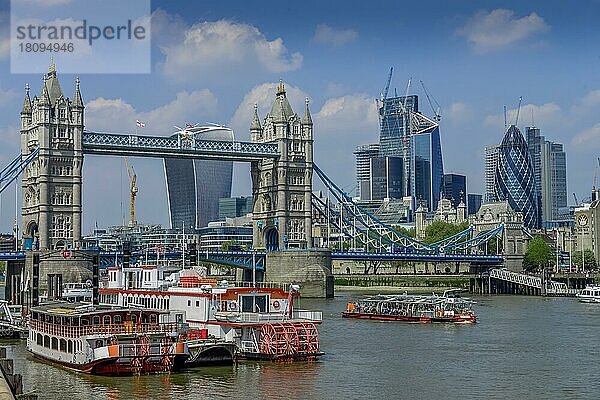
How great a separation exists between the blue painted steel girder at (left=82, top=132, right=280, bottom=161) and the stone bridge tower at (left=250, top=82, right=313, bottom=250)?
1.98 meters

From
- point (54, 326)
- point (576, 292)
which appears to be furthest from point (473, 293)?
point (54, 326)

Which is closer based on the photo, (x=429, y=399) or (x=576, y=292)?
(x=429, y=399)

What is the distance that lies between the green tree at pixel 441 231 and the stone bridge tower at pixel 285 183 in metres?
54.2

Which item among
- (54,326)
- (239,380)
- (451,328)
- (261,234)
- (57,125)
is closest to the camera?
(239,380)

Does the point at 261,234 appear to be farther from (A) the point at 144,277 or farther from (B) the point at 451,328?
(A) the point at 144,277

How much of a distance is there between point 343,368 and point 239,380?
20.0 ft

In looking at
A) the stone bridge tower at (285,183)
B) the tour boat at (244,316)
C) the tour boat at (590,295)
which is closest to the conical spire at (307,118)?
the stone bridge tower at (285,183)

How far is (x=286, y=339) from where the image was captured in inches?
1836

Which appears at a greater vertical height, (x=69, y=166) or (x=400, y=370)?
(x=69, y=166)

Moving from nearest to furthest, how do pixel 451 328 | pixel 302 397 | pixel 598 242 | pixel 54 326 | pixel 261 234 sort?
pixel 302 397 → pixel 54 326 → pixel 451 328 → pixel 261 234 → pixel 598 242

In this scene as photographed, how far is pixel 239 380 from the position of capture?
42188 millimetres

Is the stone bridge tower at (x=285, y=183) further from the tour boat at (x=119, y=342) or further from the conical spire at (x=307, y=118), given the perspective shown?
the tour boat at (x=119, y=342)

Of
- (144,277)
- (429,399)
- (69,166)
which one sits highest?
(69,166)

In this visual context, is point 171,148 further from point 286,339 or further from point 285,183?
point 286,339
